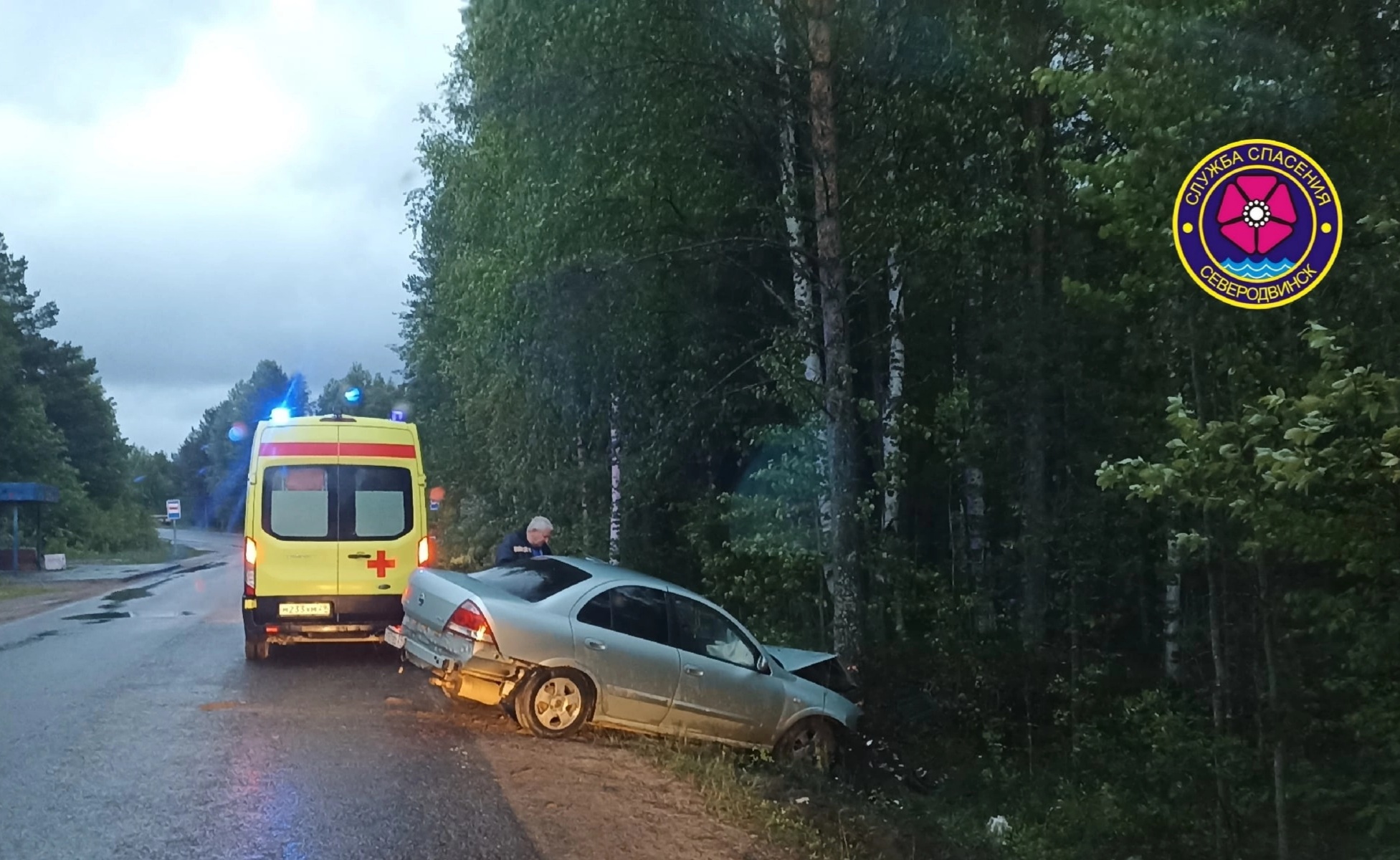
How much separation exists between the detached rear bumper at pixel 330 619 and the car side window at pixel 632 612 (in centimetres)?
367

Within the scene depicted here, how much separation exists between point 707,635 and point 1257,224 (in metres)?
5.35

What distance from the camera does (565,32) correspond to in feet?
42.7

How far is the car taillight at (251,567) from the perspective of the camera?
11.8 m

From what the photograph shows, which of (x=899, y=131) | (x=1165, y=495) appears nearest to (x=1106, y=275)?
(x=899, y=131)

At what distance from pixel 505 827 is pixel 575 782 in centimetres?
112

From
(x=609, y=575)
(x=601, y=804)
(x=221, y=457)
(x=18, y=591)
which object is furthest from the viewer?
(x=221, y=457)

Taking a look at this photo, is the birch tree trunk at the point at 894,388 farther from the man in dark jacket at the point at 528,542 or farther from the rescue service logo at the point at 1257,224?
the rescue service logo at the point at 1257,224

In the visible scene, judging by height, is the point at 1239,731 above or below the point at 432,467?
below

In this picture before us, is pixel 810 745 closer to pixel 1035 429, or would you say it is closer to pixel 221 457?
pixel 1035 429

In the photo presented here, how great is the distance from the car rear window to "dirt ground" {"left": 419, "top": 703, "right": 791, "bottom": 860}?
1.08m

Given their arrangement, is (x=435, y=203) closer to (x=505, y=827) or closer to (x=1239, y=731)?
(x=1239, y=731)

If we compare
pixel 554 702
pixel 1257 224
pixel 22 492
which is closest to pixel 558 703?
pixel 554 702

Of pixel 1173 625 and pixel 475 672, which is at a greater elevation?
pixel 475 672

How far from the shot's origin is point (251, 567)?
1188 cm
